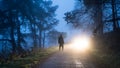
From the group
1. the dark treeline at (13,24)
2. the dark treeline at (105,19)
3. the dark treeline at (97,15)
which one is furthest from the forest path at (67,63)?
the dark treeline at (97,15)

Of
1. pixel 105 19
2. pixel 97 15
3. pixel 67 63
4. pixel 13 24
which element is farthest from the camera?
pixel 13 24

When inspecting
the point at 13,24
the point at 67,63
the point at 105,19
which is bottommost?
the point at 67,63

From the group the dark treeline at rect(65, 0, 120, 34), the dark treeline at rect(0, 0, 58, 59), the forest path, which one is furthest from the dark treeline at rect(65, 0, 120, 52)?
the dark treeline at rect(0, 0, 58, 59)

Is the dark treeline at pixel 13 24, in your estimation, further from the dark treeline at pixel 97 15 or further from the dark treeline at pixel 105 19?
the dark treeline at pixel 105 19

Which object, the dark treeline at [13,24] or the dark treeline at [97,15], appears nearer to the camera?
the dark treeline at [97,15]

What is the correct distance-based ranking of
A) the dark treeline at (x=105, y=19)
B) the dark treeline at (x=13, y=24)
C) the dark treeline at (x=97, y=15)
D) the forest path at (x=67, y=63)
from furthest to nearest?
1. the dark treeline at (x=13, y=24)
2. the dark treeline at (x=97, y=15)
3. the dark treeline at (x=105, y=19)
4. the forest path at (x=67, y=63)

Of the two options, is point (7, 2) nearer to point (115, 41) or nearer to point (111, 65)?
point (115, 41)

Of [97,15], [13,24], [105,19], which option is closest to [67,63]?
[105,19]

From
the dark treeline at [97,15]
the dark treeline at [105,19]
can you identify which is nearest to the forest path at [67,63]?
the dark treeline at [105,19]

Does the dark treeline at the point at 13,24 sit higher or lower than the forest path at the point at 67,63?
higher

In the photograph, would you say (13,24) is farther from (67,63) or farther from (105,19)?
(67,63)

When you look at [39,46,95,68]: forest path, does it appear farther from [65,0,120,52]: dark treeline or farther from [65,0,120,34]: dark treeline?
[65,0,120,34]: dark treeline

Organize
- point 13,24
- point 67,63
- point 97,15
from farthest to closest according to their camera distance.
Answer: point 13,24, point 97,15, point 67,63

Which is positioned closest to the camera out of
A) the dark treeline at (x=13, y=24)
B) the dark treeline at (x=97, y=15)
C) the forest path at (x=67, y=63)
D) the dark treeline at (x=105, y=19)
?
the forest path at (x=67, y=63)
